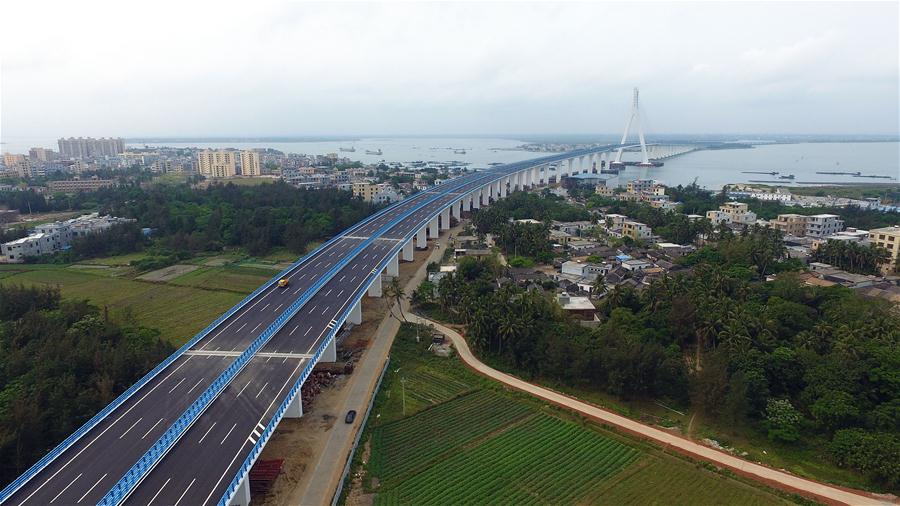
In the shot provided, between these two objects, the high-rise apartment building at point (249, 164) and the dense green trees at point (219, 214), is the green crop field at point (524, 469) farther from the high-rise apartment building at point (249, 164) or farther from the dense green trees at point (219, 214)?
the high-rise apartment building at point (249, 164)

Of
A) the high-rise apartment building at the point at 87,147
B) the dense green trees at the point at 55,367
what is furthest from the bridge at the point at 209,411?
the high-rise apartment building at the point at 87,147

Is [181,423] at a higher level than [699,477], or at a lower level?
higher

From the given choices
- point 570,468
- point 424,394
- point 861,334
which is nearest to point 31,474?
point 424,394

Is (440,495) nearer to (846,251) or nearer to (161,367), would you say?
(161,367)

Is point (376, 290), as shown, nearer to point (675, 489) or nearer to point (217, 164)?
point (675, 489)

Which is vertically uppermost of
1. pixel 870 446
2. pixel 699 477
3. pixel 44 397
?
pixel 44 397

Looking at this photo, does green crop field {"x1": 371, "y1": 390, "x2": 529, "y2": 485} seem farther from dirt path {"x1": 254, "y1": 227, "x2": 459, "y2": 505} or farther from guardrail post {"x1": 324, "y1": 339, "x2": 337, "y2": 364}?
guardrail post {"x1": 324, "y1": 339, "x2": 337, "y2": 364}

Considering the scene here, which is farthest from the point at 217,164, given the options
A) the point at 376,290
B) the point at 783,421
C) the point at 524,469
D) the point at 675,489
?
the point at 783,421
